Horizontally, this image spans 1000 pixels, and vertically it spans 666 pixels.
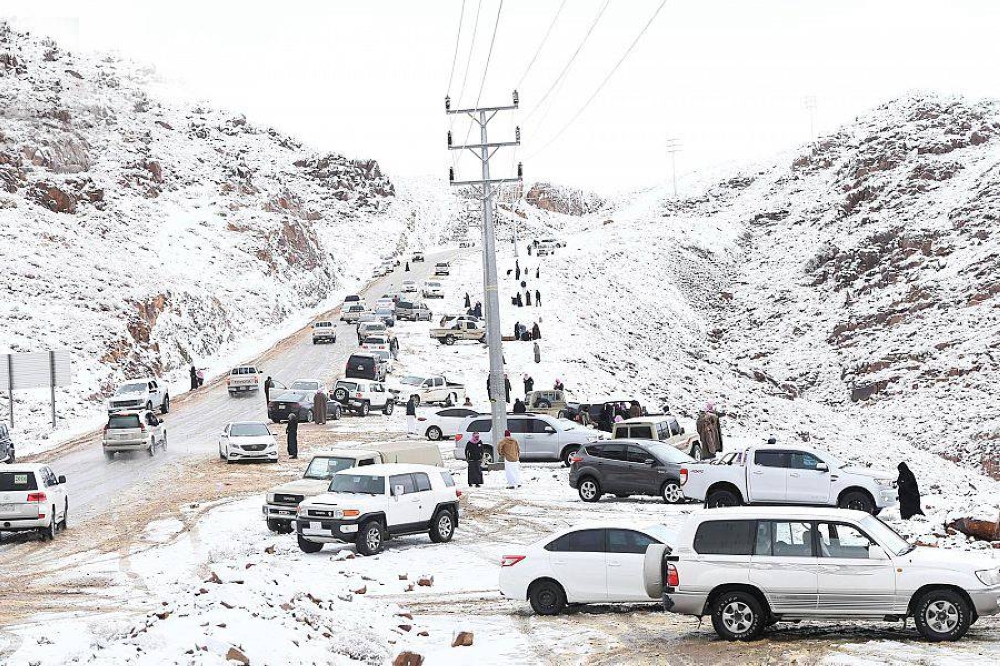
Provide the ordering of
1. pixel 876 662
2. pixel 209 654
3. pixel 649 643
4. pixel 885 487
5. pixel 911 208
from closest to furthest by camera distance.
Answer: pixel 209 654 < pixel 876 662 < pixel 649 643 < pixel 885 487 < pixel 911 208

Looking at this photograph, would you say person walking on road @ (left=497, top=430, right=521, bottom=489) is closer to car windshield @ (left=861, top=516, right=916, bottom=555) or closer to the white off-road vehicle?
car windshield @ (left=861, top=516, right=916, bottom=555)

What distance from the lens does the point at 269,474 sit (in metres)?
31.9

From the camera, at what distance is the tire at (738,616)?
13.1 meters

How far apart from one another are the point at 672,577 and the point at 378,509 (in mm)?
8109

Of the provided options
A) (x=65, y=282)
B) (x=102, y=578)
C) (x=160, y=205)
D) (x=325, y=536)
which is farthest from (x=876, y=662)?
(x=160, y=205)

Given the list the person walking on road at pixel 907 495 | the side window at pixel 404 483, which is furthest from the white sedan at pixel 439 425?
the person walking on road at pixel 907 495

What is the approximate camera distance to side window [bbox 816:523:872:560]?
12984mm

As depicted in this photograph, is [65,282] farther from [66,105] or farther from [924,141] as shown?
[924,141]

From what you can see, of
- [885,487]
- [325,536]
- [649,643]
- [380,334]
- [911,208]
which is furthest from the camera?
[911,208]

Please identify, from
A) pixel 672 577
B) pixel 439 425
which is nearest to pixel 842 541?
pixel 672 577

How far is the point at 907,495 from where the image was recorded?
22062 millimetres

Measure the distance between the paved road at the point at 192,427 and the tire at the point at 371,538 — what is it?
9.61 m

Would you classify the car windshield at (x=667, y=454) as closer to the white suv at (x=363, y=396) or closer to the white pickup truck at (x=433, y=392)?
the white pickup truck at (x=433, y=392)

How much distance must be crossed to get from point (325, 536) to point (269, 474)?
12623mm
